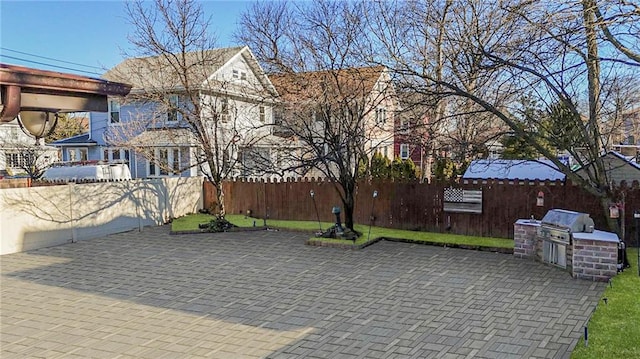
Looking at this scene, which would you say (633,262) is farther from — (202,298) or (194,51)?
(194,51)

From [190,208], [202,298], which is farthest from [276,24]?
[202,298]

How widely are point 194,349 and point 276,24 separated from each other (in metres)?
11.6

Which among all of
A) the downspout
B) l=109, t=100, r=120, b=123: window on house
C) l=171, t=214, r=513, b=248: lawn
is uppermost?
l=109, t=100, r=120, b=123: window on house

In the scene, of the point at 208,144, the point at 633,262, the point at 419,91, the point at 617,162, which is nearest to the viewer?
the point at 633,262

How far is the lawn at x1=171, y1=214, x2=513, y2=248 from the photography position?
34.2 ft

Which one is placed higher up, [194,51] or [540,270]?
[194,51]

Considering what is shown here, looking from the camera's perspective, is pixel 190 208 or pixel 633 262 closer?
pixel 633 262

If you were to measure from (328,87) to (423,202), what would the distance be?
393 cm

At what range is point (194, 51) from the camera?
14492mm

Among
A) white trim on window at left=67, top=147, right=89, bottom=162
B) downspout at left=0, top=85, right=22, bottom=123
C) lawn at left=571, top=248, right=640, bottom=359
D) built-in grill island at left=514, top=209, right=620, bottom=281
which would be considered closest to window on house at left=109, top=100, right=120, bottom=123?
white trim on window at left=67, top=147, right=89, bottom=162

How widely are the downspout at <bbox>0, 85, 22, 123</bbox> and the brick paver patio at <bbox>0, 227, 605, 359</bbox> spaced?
9.31ft

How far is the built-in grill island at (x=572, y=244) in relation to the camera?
7.13 meters

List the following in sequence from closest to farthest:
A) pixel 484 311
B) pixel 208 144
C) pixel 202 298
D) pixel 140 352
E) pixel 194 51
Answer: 1. pixel 140 352
2. pixel 484 311
3. pixel 202 298
4. pixel 208 144
5. pixel 194 51

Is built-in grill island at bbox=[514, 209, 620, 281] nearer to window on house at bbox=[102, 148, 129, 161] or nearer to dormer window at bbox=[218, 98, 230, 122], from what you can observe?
dormer window at bbox=[218, 98, 230, 122]
